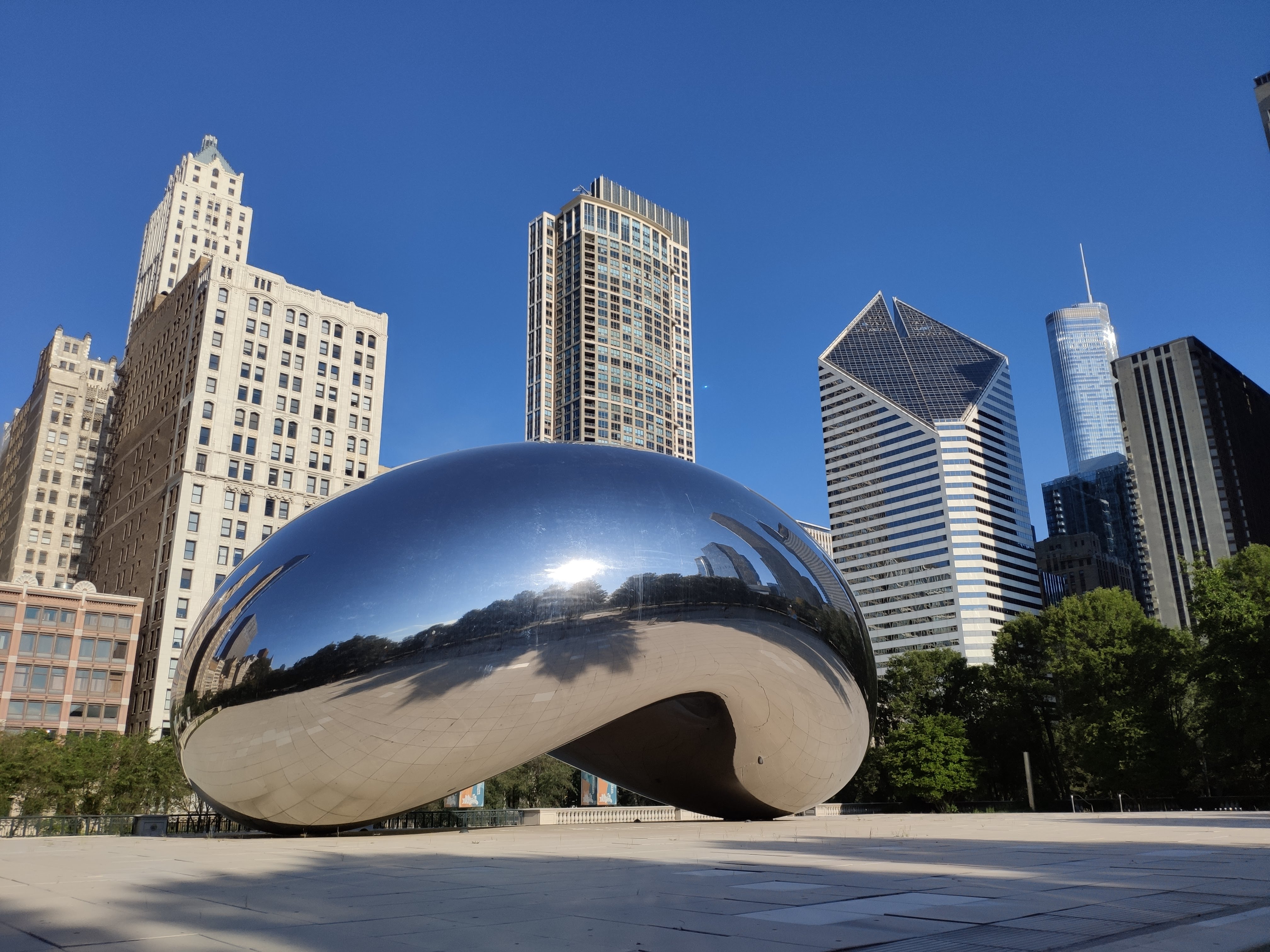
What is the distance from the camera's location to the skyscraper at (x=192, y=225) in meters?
138

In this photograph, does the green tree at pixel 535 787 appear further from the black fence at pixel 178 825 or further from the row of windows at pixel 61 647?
the row of windows at pixel 61 647

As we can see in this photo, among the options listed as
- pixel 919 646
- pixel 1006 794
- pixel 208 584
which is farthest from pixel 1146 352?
pixel 208 584

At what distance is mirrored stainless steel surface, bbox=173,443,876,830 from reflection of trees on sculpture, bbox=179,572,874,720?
22mm

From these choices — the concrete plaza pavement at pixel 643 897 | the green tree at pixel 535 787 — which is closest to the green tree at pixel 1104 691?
the green tree at pixel 535 787

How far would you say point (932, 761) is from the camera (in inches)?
1905

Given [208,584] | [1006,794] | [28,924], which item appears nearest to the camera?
[28,924]

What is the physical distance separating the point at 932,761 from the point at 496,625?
4266cm

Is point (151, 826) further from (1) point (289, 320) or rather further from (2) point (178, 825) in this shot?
(1) point (289, 320)

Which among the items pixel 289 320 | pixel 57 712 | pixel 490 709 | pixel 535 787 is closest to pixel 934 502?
pixel 289 320

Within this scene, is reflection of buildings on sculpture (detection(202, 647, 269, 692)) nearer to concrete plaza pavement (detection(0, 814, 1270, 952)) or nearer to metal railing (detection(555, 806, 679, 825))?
concrete plaza pavement (detection(0, 814, 1270, 952))

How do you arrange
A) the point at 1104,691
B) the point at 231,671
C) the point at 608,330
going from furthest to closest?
the point at 608,330 → the point at 1104,691 → the point at 231,671

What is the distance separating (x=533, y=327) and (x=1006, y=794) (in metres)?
134

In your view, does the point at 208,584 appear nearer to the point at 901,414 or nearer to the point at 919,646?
Result: the point at 919,646

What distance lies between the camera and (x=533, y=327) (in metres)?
174
